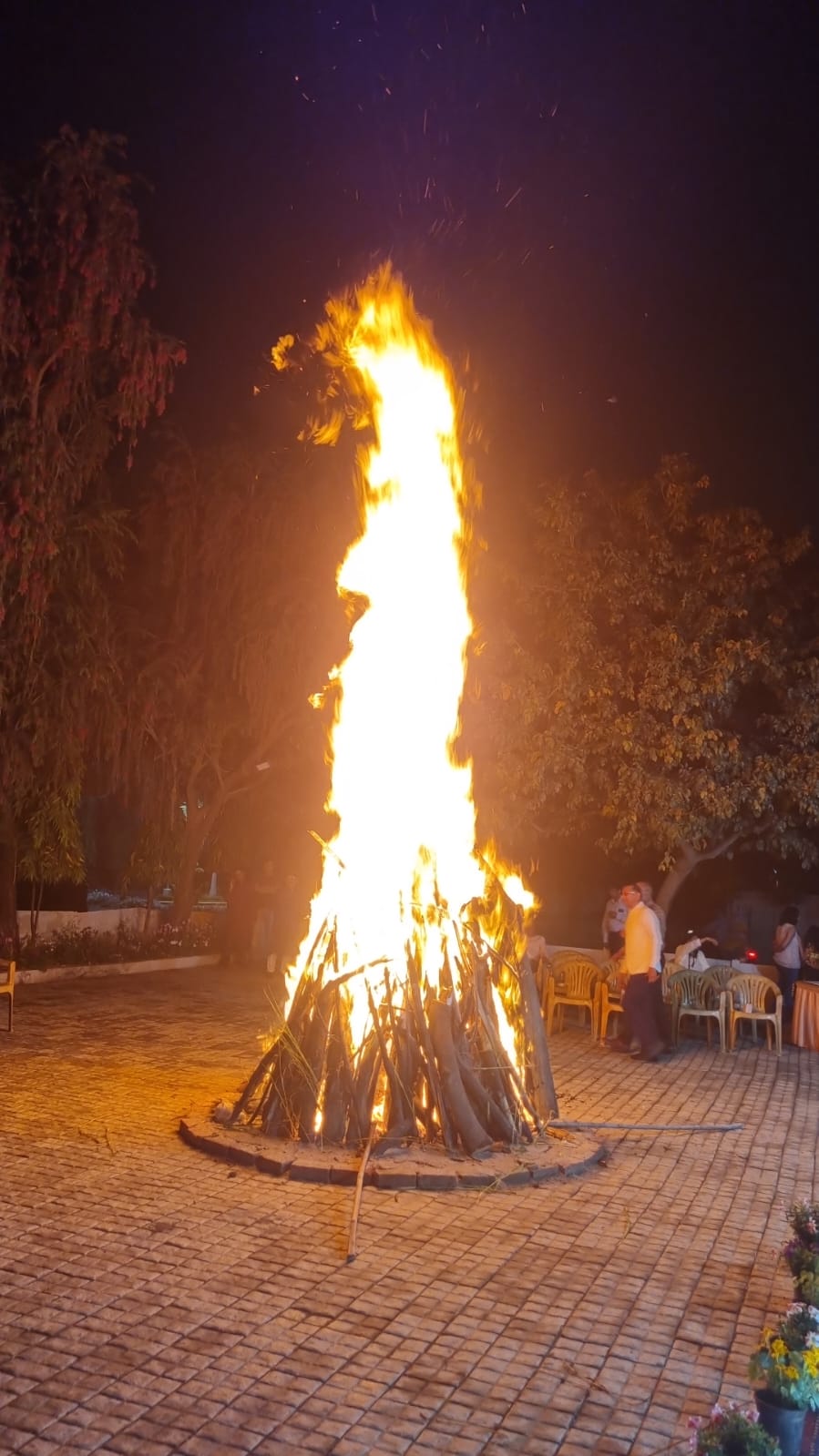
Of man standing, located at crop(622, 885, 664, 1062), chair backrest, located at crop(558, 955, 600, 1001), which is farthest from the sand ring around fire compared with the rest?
chair backrest, located at crop(558, 955, 600, 1001)

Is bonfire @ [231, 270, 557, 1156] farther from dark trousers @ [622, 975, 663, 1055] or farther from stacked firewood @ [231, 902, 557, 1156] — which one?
dark trousers @ [622, 975, 663, 1055]

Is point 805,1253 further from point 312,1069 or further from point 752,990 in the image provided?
point 752,990

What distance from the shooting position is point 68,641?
53.1ft

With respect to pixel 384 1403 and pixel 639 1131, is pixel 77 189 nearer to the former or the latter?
pixel 639 1131

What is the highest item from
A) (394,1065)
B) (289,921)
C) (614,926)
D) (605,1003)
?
(614,926)

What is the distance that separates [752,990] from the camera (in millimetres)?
14562

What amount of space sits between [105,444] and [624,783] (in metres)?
8.76

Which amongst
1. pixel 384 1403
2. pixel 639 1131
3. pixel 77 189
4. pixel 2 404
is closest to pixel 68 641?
pixel 2 404

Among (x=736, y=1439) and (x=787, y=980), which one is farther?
(x=787, y=980)

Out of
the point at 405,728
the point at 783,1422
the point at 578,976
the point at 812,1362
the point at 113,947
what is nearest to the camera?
the point at 783,1422

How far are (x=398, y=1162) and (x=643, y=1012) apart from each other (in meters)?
5.90

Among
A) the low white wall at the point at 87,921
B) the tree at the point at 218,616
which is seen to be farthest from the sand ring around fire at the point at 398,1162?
the tree at the point at 218,616

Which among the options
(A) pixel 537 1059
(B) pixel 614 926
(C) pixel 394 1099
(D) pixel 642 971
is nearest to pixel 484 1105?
(C) pixel 394 1099

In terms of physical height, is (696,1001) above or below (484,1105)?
above
